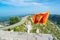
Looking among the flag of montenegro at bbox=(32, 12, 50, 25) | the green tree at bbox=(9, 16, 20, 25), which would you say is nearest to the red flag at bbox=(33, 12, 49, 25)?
the flag of montenegro at bbox=(32, 12, 50, 25)

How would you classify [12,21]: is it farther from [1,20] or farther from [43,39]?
[43,39]

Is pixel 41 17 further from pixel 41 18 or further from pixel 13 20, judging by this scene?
pixel 13 20

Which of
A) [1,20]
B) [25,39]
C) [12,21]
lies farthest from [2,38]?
[1,20]

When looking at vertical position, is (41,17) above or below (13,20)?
above

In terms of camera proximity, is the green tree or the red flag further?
the green tree

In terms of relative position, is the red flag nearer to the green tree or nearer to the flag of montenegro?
the flag of montenegro

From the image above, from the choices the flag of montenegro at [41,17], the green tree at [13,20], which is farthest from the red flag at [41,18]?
the green tree at [13,20]

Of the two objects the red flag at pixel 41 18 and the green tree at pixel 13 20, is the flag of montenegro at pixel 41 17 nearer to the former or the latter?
the red flag at pixel 41 18

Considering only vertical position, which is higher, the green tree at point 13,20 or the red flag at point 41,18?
the red flag at point 41,18

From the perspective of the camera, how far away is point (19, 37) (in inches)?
396

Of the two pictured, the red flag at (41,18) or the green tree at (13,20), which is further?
the green tree at (13,20)

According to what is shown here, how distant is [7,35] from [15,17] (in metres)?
9.13

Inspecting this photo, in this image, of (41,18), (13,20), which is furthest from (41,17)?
(13,20)

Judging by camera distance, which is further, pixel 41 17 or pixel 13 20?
pixel 13 20
